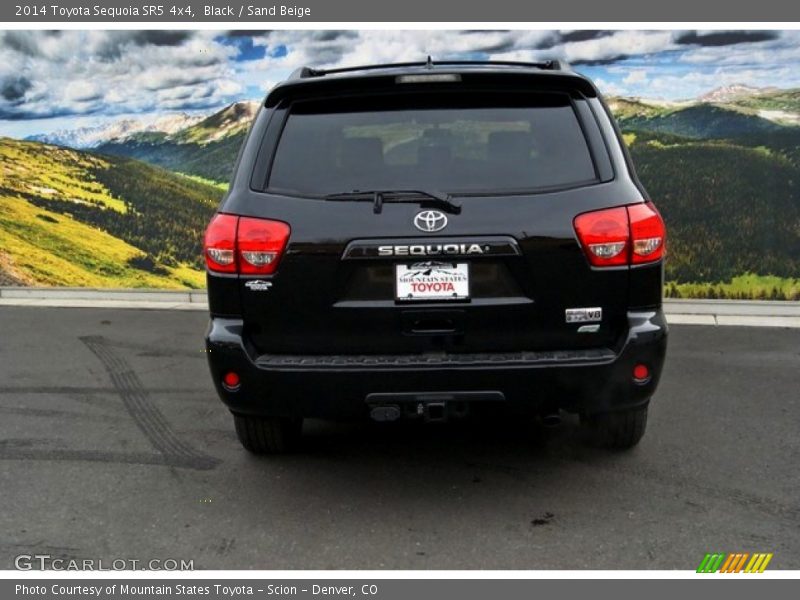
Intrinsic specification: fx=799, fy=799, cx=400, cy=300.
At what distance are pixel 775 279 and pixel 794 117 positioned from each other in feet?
5.35

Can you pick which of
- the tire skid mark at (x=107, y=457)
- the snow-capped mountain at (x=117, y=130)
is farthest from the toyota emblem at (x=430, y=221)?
the snow-capped mountain at (x=117, y=130)

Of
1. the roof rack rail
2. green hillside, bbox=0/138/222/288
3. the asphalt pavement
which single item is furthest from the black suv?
green hillside, bbox=0/138/222/288

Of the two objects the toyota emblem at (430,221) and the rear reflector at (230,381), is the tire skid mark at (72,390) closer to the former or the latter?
the rear reflector at (230,381)

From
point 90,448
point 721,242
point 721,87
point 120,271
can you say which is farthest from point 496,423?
point 120,271

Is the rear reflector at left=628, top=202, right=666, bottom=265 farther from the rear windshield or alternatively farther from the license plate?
the license plate

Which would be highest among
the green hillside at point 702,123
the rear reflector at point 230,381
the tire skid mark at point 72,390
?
the green hillside at point 702,123

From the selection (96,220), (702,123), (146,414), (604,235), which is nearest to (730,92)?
(702,123)

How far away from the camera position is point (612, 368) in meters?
3.27

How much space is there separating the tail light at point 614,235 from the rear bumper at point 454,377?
0.85 ft

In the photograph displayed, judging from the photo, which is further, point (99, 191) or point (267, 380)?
point (99, 191)

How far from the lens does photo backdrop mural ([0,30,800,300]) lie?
8.08 meters

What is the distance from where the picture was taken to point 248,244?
329 cm

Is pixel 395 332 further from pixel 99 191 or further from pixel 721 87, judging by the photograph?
pixel 99 191

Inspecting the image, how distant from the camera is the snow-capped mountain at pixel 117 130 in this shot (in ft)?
30.7
